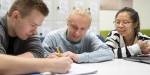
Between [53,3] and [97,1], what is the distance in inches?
26.6

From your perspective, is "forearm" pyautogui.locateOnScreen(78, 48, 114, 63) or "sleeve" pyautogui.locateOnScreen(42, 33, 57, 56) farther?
"sleeve" pyautogui.locateOnScreen(42, 33, 57, 56)

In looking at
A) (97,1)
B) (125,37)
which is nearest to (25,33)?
(125,37)

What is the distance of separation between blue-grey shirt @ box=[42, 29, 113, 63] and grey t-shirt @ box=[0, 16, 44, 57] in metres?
0.21

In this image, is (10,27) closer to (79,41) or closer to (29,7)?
(29,7)

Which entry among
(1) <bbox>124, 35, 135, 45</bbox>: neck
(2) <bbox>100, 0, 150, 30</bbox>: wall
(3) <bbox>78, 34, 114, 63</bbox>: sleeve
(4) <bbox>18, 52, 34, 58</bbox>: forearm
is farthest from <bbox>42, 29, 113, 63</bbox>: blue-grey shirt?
(2) <bbox>100, 0, 150, 30</bbox>: wall

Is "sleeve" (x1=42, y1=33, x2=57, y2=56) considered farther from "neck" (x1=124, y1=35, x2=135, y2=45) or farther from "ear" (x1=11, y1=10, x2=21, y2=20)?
"neck" (x1=124, y1=35, x2=135, y2=45)

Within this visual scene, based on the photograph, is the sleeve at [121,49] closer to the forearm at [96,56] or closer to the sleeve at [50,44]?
the forearm at [96,56]

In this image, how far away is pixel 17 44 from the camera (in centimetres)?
161

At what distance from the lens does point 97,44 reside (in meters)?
2.00

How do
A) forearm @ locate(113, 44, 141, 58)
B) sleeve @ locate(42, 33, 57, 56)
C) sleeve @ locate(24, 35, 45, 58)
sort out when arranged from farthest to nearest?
forearm @ locate(113, 44, 141, 58)
sleeve @ locate(42, 33, 57, 56)
sleeve @ locate(24, 35, 45, 58)

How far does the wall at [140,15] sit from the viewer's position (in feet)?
11.9

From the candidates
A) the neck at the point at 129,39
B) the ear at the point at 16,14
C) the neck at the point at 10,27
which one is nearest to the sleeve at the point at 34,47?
the neck at the point at 10,27

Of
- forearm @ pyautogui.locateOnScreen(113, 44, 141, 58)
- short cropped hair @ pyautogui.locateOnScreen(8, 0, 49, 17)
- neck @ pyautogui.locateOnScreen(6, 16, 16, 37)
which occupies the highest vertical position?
short cropped hair @ pyautogui.locateOnScreen(8, 0, 49, 17)

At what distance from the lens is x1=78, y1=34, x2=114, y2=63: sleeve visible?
5.75ft
